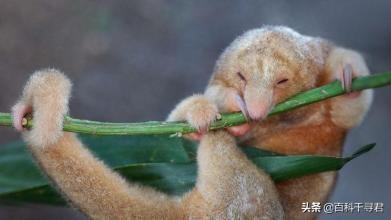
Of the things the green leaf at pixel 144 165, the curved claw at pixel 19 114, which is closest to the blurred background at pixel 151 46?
the green leaf at pixel 144 165

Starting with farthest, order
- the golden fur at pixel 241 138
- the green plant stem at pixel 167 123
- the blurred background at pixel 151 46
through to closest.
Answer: the blurred background at pixel 151 46 → the golden fur at pixel 241 138 → the green plant stem at pixel 167 123

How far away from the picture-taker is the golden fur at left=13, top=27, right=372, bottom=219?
4.54ft

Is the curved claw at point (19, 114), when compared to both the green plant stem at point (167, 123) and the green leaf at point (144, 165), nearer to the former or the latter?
the green plant stem at point (167, 123)

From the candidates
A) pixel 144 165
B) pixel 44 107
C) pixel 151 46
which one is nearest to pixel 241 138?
pixel 144 165

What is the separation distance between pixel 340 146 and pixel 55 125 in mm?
1031

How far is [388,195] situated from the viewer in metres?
2.98

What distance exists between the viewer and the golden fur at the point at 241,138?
4.54ft

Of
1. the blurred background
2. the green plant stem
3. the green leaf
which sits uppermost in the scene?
the blurred background

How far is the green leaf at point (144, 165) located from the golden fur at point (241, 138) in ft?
0.12

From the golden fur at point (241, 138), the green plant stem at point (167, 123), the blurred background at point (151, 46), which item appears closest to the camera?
the green plant stem at point (167, 123)

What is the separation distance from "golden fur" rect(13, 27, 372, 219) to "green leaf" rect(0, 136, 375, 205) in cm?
4

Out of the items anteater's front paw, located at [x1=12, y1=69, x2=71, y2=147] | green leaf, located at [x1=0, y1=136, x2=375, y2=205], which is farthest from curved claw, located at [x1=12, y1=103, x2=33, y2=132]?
green leaf, located at [x1=0, y1=136, x2=375, y2=205]

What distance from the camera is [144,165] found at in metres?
1.49

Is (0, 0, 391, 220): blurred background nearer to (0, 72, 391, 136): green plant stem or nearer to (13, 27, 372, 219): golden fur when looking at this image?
(13, 27, 372, 219): golden fur
